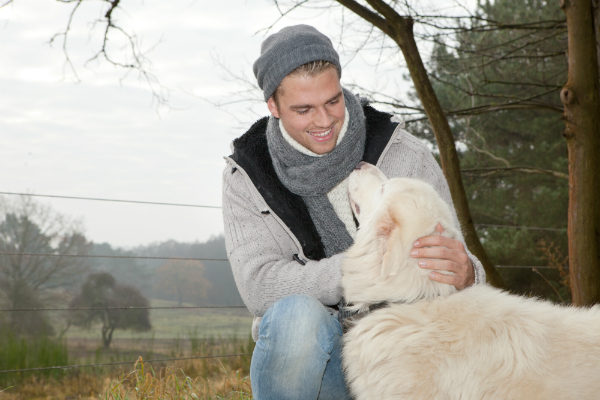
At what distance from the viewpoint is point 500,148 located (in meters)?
14.0

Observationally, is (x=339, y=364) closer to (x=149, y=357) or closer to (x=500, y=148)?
(x=149, y=357)

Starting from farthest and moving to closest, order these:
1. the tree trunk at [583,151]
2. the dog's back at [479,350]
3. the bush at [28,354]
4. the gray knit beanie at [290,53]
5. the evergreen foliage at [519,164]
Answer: the evergreen foliage at [519,164], the bush at [28,354], the tree trunk at [583,151], the gray knit beanie at [290,53], the dog's back at [479,350]

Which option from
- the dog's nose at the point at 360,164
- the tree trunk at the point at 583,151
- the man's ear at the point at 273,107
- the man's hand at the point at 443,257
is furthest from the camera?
the tree trunk at the point at 583,151

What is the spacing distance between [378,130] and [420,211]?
925mm

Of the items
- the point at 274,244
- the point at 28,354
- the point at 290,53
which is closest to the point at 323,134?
the point at 290,53

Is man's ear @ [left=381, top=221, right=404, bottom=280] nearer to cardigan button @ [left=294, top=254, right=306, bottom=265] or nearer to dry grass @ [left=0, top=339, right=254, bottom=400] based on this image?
cardigan button @ [left=294, top=254, right=306, bottom=265]

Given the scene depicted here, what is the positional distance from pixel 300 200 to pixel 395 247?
0.89 m

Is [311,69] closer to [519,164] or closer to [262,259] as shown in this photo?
[262,259]

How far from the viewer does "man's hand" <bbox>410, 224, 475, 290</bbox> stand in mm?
1935

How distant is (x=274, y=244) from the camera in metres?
2.55

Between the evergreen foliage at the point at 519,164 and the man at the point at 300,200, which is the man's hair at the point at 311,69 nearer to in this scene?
the man at the point at 300,200

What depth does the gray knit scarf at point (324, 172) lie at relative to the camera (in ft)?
8.77

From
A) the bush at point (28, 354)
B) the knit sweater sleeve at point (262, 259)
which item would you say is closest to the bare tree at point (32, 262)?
the bush at point (28, 354)

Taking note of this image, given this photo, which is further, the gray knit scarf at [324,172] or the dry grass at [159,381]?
the dry grass at [159,381]
